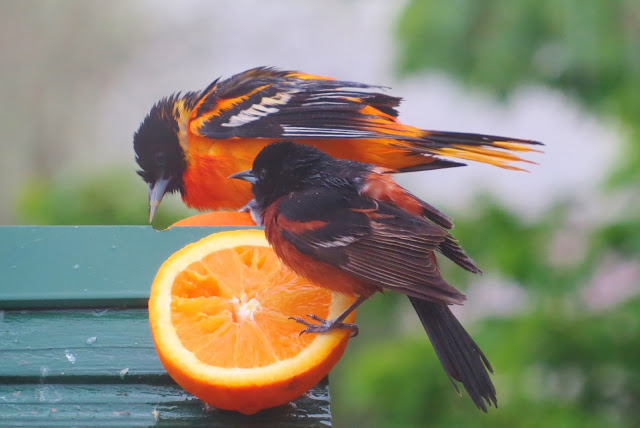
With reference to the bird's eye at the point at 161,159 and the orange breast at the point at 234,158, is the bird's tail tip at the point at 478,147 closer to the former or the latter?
the orange breast at the point at 234,158

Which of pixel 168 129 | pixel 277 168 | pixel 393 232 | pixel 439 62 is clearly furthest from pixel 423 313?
pixel 439 62

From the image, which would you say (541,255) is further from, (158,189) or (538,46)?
(158,189)

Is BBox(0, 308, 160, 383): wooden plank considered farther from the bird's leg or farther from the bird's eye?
the bird's eye

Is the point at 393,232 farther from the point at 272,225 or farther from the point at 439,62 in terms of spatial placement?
the point at 439,62

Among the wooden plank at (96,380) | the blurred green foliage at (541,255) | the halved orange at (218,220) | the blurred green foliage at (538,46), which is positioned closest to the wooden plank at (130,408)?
the wooden plank at (96,380)

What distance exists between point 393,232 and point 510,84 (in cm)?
247

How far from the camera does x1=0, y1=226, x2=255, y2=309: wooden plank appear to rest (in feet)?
6.83

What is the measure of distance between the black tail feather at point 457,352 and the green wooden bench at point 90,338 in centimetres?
28

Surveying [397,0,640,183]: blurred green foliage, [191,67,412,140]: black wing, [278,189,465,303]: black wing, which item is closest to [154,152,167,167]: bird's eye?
[191,67,412,140]: black wing

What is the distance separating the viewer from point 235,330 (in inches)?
63.7

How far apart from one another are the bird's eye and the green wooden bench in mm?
762

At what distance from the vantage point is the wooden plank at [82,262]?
6.83 ft

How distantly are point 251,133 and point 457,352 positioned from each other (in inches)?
55.6

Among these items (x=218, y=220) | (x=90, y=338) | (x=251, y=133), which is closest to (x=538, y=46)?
(x=251, y=133)
